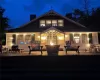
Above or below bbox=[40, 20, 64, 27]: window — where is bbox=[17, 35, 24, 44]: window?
below

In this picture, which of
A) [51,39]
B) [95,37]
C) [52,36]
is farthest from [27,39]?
[95,37]

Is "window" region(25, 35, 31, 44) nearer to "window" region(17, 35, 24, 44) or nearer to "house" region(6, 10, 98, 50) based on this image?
"house" region(6, 10, 98, 50)

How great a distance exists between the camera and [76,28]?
101 feet

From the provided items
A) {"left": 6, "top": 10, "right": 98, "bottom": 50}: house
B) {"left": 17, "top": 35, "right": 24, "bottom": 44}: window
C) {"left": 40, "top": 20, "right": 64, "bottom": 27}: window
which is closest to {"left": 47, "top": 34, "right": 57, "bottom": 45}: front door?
{"left": 6, "top": 10, "right": 98, "bottom": 50}: house

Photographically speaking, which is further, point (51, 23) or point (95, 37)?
point (51, 23)

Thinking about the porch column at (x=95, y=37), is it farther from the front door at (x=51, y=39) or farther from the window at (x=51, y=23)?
the front door at (x=51, y=39)

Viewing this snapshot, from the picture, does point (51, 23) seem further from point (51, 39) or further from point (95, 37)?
point (95, 37)

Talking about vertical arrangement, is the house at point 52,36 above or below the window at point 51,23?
below
